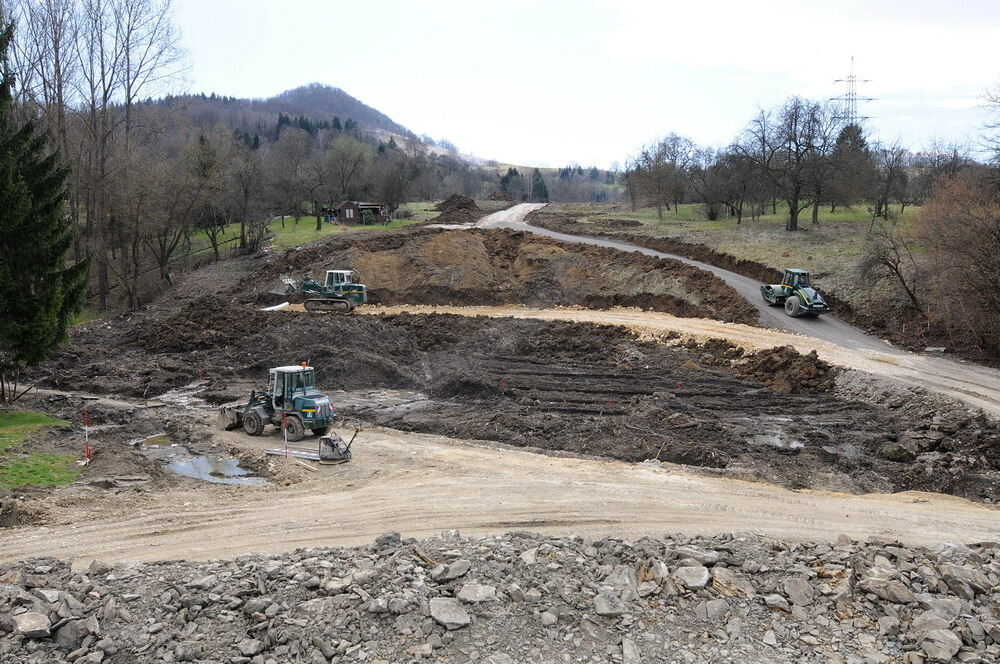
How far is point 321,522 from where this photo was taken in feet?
42.2

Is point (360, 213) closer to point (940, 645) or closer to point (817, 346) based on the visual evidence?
point (817, 346)

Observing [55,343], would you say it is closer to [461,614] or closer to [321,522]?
[321,522]

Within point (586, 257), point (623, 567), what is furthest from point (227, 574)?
point (586, 257)

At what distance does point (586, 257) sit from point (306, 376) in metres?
22.5

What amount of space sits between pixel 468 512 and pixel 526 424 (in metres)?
6.11

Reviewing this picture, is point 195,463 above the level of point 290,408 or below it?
below

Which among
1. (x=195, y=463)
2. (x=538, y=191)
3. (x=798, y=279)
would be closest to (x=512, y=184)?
(x=538, y=191)

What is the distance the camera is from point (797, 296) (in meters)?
29.2

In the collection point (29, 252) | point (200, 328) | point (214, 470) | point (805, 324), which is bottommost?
point (214, 470)

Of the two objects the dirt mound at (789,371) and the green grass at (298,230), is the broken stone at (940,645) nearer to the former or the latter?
the dirt mound at (789,371)

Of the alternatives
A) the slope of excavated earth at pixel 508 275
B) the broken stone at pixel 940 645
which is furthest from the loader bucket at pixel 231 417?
the broken stone at pixel 940 645

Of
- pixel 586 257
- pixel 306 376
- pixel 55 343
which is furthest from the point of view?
pixel 586 257

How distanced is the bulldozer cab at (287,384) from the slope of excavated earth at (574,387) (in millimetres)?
2707

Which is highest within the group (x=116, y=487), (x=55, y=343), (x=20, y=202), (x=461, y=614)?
(x=20, y=202)
